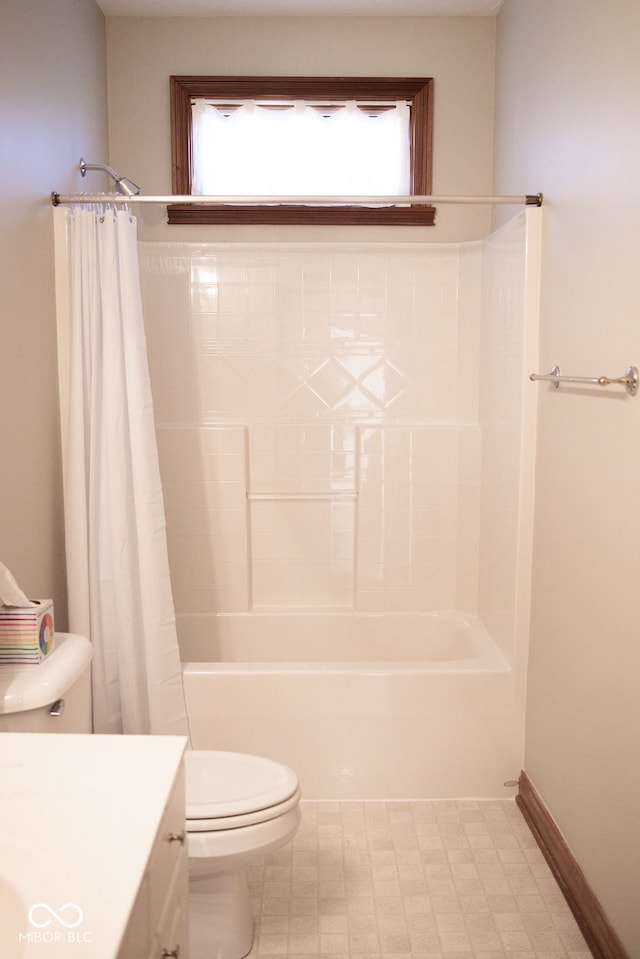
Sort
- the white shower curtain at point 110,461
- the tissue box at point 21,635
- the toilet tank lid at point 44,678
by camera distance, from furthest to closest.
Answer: the white shower curtain at point 110,461, the tissue box at point 21,635, the toilet tank lid at point 44,678

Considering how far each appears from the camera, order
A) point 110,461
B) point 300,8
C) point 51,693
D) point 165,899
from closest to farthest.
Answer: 1. point 165,899
2. point 51,693
3. point 110,461
4. point 300,8

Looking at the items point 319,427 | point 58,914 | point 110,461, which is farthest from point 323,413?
point 58,914

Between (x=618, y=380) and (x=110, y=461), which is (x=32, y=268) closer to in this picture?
(x=110, y=461)

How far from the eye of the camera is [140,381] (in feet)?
8.27

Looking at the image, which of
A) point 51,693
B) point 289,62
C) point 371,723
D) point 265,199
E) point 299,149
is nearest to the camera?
point 51,693

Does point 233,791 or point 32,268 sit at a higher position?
point 32,268

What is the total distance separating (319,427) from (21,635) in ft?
6.01

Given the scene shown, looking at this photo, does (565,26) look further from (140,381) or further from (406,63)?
(140,381)

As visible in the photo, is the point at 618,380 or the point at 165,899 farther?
the point at 618,380

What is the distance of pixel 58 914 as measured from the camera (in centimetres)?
92

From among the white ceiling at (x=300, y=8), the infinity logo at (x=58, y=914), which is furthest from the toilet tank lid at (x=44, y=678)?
the white ceiling at (x=300, y=8)

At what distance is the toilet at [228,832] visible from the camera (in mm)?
1891

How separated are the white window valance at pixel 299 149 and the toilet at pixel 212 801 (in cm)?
220

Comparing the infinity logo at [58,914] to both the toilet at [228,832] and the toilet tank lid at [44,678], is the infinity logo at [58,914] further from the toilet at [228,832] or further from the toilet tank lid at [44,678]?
the toilet at [228,832]
